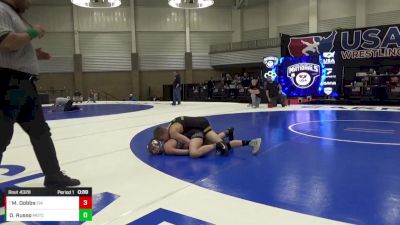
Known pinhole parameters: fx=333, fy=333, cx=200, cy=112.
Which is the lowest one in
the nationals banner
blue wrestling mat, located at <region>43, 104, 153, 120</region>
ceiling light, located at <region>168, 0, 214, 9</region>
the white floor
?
the white floor

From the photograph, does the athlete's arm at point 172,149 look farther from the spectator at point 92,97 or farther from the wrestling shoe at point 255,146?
the spectator at point 92,97

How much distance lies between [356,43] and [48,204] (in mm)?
15290

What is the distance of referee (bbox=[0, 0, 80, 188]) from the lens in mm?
2559

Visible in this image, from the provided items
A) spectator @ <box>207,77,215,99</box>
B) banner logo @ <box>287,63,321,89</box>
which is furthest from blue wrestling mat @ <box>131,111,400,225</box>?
spectator @ <box>207,77,215,99</box>

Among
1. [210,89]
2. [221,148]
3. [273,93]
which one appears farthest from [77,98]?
[221,148]

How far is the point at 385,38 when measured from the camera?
554 inches

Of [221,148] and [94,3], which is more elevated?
[94,3]

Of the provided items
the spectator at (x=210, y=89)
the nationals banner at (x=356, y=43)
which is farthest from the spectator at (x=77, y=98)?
the nationals banner at (x=356, y=43)

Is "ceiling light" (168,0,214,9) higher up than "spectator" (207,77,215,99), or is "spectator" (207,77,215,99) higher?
"ceiling light" (168,0,214,9)

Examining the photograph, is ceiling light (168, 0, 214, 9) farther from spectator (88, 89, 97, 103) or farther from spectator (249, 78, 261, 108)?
spectator (88, 89, 97, 103)

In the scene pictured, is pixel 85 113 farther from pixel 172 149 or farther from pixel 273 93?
pixel 172 149

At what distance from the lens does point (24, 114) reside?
2.80 metres

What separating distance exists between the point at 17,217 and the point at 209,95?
1908 centimetres

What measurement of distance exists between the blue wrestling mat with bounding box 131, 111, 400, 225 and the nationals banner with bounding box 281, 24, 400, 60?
30.1ft
